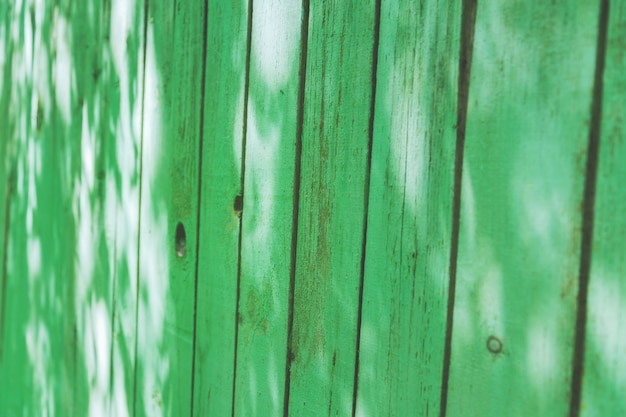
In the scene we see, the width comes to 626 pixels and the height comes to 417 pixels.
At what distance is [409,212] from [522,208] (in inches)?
9.3

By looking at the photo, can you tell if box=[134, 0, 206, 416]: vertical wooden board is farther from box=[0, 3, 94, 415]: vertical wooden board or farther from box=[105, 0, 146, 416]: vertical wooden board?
box=[0, 3, 94, 415]: vertical wooden board

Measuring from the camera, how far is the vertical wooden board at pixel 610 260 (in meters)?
0.91

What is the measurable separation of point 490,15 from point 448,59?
107mm

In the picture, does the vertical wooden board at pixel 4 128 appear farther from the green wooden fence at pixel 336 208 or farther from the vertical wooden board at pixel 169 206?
the vertical wooden board at pixel 169 206

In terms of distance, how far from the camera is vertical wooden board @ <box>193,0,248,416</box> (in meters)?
1.55

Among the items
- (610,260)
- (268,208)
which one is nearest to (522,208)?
(610,260)

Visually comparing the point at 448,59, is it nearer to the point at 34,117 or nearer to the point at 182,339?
the point at 182,339

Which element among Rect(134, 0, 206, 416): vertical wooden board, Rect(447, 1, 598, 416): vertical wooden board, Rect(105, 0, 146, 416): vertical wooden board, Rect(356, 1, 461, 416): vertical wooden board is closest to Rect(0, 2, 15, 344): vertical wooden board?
Rect(105, 0, 146, 416): vertical wooden board

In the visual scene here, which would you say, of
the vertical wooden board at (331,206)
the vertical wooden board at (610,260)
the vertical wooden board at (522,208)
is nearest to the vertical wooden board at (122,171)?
the vertical wooden board at (331,206)

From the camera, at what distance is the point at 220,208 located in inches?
62.9

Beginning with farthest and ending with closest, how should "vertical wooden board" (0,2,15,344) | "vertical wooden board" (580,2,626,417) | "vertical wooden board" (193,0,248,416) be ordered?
"vertical wooden board" (0,2,15,344) → "vertical wooden board" (193,0,248,416) → "vertical wooden board" (580,2,626,417)

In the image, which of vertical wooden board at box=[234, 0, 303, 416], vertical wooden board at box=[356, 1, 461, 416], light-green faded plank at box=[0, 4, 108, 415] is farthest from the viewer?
light-green faded plank at box=[0, 4, 108, 415]

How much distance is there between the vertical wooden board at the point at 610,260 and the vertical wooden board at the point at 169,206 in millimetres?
1063

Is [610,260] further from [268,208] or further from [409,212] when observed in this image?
[268,208]
